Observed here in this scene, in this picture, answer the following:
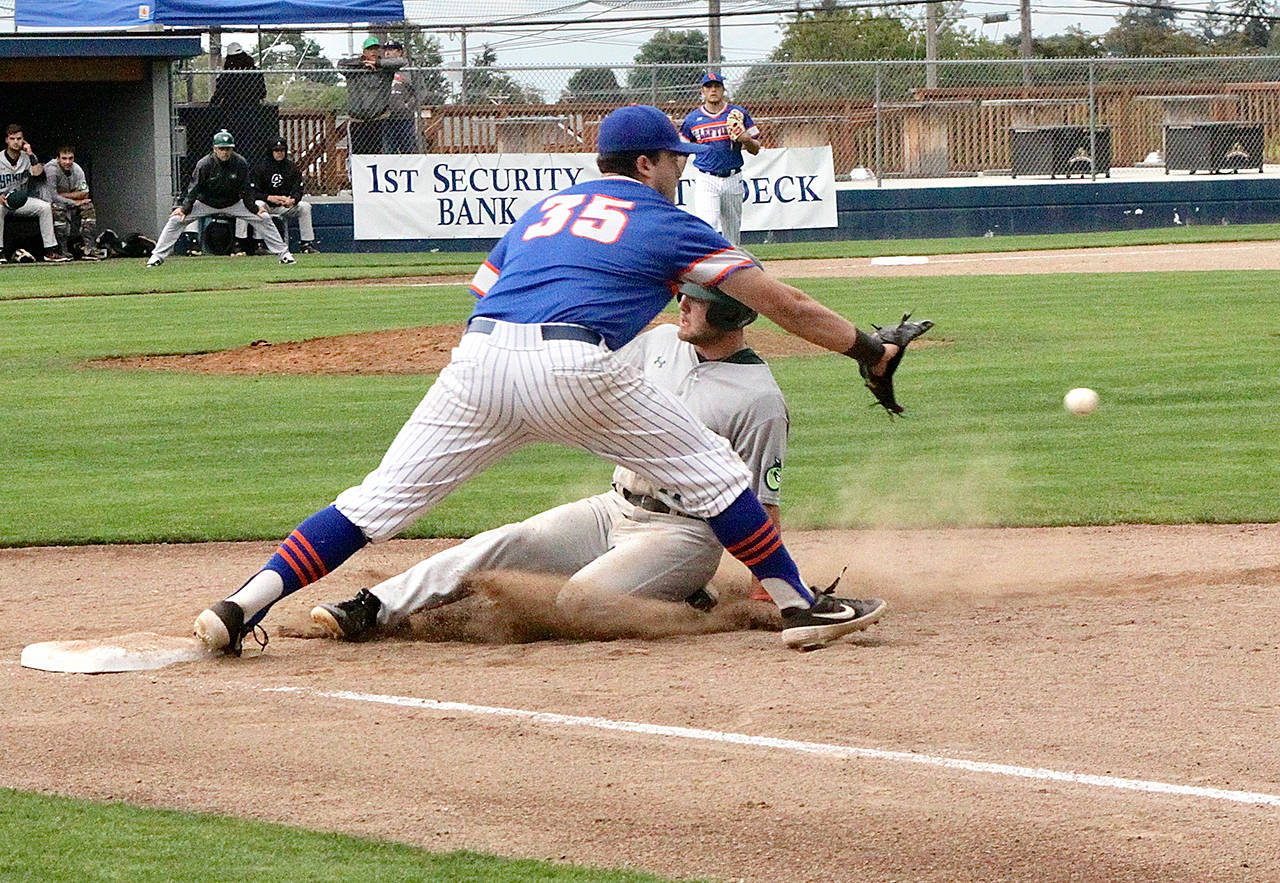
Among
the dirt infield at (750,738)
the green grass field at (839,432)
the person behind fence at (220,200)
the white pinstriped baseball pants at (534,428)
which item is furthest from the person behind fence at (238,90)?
the white pinstriped baseball pants at (534,428)

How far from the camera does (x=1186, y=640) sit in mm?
5117

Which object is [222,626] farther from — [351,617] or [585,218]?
[585,218]

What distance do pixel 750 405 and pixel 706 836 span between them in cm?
237

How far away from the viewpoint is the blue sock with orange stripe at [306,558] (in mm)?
4883

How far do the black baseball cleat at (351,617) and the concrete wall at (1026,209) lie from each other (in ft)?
66.1

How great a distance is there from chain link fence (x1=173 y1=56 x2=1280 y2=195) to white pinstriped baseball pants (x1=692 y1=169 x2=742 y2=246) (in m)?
7.42

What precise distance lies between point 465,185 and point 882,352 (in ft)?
65.9

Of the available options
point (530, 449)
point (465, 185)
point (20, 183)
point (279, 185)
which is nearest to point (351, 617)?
point (530, 449)

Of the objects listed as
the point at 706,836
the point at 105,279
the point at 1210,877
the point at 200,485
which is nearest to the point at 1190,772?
the point at 1210,877

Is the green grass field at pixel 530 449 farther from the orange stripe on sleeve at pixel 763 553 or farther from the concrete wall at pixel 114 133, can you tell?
the concrete wall at pixel 114 133

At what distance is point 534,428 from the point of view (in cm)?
482

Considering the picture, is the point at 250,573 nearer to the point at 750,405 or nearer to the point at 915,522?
the point at 750,405

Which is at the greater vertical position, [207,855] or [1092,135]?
[1092,135]

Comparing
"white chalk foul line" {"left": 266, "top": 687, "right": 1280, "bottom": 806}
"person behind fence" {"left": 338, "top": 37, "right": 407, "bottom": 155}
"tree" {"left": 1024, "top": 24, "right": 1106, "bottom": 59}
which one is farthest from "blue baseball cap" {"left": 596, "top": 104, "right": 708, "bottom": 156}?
"tree" {"left": 1024, "top": 24, "right": 1106, "bottom": 59}
